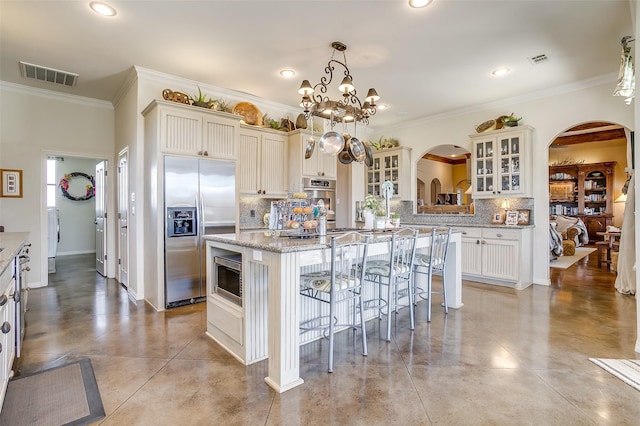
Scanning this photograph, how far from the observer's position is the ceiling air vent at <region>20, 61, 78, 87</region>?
158 inches

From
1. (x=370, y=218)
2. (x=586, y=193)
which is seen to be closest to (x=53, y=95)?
(x=370, y=218)

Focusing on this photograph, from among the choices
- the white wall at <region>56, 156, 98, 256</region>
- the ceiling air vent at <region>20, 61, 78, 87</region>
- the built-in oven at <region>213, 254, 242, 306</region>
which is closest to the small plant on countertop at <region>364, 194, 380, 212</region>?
the built-in oven at <region>213, 254, 242, 306</region>

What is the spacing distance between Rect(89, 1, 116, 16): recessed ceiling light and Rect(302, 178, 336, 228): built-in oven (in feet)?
10.5

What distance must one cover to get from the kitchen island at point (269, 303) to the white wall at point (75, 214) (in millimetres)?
6923

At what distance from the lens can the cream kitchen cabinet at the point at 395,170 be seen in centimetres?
648

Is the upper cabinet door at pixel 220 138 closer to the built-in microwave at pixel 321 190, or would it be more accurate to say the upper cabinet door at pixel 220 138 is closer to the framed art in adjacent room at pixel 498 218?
the built-in microwave at pixel 321 190

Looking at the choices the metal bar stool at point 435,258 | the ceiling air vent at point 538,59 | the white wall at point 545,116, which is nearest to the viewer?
the metal bar stool at point 435,258

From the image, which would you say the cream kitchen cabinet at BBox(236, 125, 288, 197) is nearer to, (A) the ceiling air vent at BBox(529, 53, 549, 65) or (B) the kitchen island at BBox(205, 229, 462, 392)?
(B) the kitchen island at BBox(205, 229, 462, 392)

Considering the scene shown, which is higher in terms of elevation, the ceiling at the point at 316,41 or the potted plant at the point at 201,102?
the ceiling at the point at 316,41

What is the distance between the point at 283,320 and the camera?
211 centimetres

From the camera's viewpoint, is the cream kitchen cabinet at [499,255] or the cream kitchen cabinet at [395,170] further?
the cream kitchen cabinet at [395,170]

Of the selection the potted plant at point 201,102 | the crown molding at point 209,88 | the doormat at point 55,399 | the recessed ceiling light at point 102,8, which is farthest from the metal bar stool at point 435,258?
the recessed ceiling light at point 102,8

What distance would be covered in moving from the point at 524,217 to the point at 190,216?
4.87 meters

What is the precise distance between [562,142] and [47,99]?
12.0m
